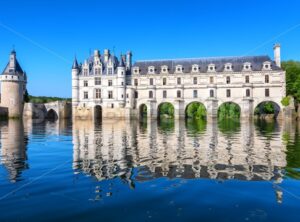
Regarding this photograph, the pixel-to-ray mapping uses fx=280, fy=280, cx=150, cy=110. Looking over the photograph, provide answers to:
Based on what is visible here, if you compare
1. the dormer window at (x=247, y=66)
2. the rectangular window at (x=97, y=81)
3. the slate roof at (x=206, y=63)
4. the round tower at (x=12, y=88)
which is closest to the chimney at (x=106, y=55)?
the rectangular window at (x=97, y=81)

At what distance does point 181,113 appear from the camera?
2306 inches

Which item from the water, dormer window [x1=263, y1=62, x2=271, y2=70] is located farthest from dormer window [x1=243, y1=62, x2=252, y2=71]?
the water

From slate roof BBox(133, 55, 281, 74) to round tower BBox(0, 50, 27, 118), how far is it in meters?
28.4

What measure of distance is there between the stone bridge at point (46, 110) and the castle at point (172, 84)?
32.1ft

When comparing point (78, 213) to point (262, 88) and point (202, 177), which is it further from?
point (262, 88)

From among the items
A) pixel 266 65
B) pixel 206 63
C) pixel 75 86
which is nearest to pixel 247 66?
pixel 266 65

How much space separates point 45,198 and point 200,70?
54221mm

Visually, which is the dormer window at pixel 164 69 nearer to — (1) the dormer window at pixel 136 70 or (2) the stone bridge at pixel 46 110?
(1) the dormer window at pixel 136 70

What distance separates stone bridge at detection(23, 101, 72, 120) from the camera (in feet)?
226

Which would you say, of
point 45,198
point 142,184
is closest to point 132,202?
point 142,184

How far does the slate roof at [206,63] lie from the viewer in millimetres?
56281

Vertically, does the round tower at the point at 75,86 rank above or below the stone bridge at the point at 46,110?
above

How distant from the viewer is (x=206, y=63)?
59.3 metres

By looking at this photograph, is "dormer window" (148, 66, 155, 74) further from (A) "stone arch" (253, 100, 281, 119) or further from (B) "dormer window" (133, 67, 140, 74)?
(A) "stone arch" (253, 100, 281, 119)
